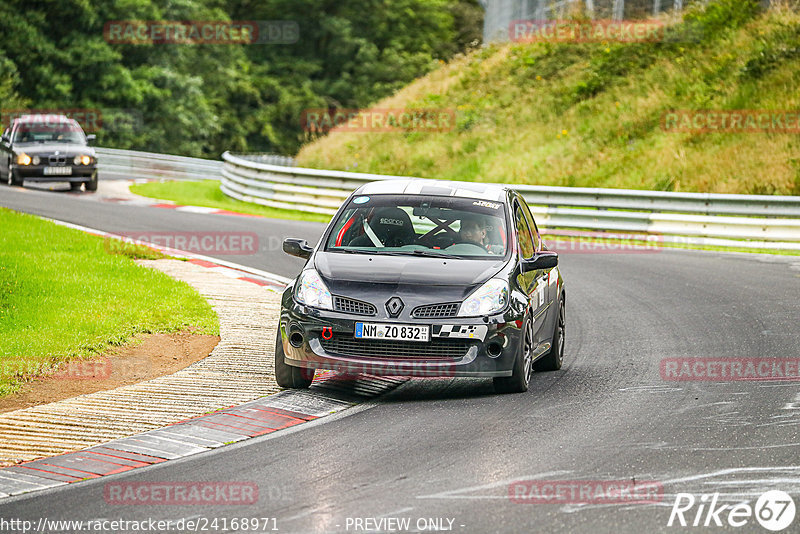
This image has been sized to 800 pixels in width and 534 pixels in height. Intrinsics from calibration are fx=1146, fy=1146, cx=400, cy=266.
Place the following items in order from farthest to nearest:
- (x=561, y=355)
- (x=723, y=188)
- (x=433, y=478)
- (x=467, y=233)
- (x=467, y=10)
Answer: (x=467, y=10)
(x=723, y=188)
(x=561, y=355)
(x=467, y=233)
(x=433, y=478)

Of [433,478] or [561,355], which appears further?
[561,355]

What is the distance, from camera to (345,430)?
25.5 feet

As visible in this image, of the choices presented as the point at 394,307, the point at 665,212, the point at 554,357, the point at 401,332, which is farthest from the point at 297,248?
the point at 665,212

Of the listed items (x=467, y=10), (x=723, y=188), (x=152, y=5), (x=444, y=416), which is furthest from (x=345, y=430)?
(x=467, y=10)

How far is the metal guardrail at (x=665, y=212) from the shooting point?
20844mm

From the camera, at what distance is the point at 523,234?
33.0 feet

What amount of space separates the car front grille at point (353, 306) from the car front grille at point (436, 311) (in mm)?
321

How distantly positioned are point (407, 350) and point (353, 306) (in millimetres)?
529

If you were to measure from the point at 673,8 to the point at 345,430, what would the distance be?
3043 cm

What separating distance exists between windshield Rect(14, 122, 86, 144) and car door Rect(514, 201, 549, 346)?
20802mm

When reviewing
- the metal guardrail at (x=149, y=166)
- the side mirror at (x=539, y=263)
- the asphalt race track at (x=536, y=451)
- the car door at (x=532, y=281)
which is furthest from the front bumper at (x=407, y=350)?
the metal guardrail at (x=149, y=166)

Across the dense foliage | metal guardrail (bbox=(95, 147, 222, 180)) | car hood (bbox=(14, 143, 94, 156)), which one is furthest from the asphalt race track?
the dense foliage

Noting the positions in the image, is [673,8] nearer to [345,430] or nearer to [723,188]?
[723,188]

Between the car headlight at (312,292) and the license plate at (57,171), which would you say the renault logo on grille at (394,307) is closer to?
the car headlight at (312,292)
